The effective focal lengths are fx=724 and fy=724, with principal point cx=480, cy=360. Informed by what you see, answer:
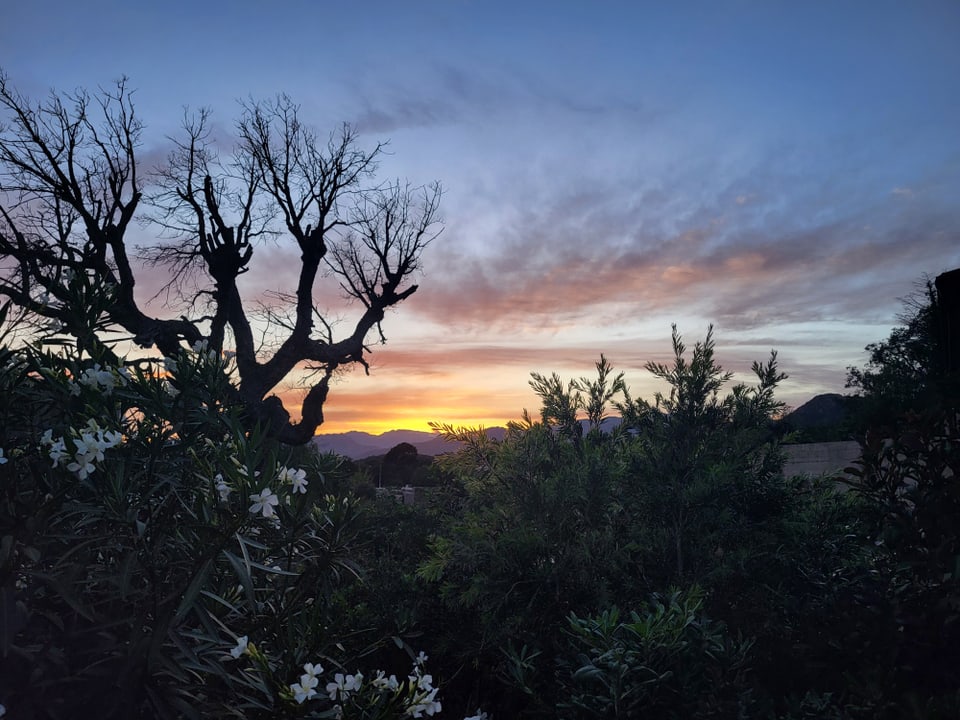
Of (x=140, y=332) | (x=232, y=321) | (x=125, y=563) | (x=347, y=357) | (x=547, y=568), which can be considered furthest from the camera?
(x=347, y=357)

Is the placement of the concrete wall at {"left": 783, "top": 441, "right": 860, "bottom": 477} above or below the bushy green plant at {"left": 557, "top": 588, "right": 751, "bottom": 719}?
above

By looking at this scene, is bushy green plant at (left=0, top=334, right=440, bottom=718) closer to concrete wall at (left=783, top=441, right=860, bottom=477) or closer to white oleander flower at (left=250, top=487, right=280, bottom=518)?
white oleander flower at (left=250, top=487, right=280, bottom=518)

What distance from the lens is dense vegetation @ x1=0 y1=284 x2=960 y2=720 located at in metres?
2.97

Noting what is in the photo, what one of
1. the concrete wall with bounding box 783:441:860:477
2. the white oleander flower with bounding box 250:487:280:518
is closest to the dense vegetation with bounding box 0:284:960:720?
the white oleander flower with bounding box 250:487:280:518

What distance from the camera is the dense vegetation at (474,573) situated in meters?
2.97

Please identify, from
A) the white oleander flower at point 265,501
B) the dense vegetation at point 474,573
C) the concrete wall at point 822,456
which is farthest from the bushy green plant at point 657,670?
the concrete wall at point 822,456

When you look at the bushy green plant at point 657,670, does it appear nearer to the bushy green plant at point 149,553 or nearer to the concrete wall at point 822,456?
the bushy green plant at point 149,553

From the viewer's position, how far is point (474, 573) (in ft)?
17.5

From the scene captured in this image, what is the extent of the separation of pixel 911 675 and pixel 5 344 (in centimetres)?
445

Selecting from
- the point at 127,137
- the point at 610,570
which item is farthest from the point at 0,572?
the point at 127,137

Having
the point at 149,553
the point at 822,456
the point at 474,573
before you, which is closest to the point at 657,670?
the point at 474,573

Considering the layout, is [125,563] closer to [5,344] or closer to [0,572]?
[0,572]

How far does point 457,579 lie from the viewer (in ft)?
18.3

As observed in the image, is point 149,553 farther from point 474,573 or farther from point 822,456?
point 822,456
